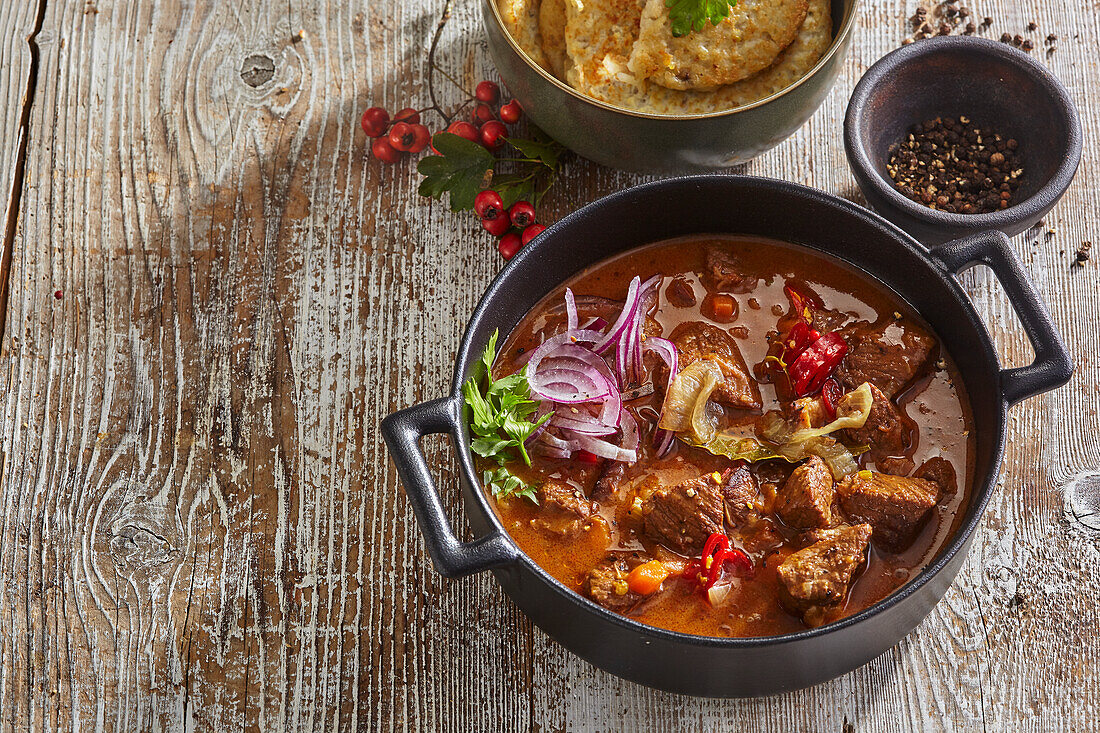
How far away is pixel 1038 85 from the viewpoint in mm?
3381

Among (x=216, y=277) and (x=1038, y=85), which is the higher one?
(x=1038, y=85)

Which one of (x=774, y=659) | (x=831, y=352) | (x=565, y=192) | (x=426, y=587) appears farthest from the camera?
(x=565, y=192)

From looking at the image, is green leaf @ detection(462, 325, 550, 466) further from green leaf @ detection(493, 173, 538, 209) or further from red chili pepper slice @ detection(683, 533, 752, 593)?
green leaf @ detection(493, 173, 538, 209)

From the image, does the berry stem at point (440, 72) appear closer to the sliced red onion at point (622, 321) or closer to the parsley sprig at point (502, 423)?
the sliced red onion at point (622, 321)

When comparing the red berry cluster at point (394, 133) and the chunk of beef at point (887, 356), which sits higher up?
the red berry cluster at point (394, 133)

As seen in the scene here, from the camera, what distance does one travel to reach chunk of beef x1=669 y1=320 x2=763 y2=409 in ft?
9.58

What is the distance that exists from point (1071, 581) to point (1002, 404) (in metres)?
0.82

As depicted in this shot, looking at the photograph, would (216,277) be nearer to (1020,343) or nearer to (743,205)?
(743,205)

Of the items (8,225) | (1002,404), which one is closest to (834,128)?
(1002,404)

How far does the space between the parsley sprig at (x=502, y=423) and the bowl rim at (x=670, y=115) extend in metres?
0.77

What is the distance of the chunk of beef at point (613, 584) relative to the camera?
2693 mm

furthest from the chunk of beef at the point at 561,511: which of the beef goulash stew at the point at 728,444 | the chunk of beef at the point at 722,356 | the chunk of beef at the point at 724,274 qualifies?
the chunk of beef at the point at 724,274

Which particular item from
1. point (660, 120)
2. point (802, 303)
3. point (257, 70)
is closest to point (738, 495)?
point (802, 303)

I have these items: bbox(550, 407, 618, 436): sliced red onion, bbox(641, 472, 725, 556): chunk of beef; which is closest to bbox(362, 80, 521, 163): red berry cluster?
bbox(550, 407, 618, 436): sliced red onion
